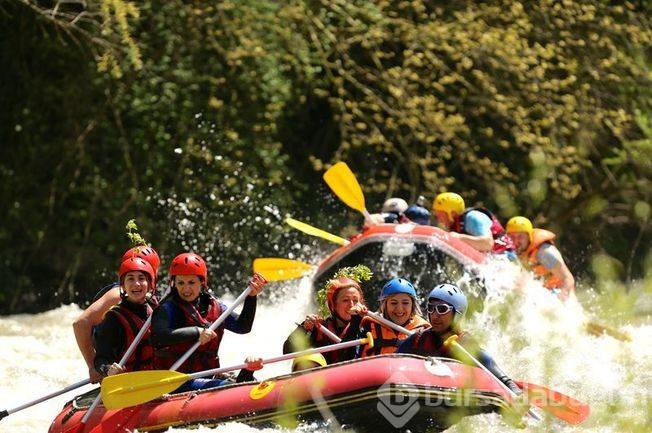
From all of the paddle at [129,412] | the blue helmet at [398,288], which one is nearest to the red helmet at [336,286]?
the blue helmet at [398,288]

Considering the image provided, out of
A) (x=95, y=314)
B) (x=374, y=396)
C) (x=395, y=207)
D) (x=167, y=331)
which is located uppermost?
(x=374, y=396)

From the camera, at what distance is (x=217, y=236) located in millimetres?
12391

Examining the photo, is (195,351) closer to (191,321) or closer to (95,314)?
→ (191,321)

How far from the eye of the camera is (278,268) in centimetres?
912

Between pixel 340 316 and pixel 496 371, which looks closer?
pixel 496 371

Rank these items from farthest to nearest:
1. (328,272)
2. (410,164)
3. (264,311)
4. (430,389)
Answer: (410,164) < (264,311) < (328,272) < (430,389)

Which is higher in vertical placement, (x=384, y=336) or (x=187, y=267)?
(x=187, y=267)

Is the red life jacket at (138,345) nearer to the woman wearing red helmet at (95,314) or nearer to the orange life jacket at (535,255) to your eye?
the woman wearing red helmet at (95,314)

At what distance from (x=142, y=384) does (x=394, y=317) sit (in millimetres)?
1283

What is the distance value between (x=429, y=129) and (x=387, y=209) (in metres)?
2.23

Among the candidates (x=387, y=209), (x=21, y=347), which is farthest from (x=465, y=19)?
(x=21, y=347)

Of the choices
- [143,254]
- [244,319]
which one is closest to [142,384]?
[244,319]

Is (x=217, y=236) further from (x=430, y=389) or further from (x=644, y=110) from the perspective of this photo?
(x=430, y=389)

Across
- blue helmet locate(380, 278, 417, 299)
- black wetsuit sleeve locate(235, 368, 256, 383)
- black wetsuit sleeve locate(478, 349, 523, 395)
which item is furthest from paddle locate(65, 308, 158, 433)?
black wetsuit sleeve locate(478, 349, 523, 395)
